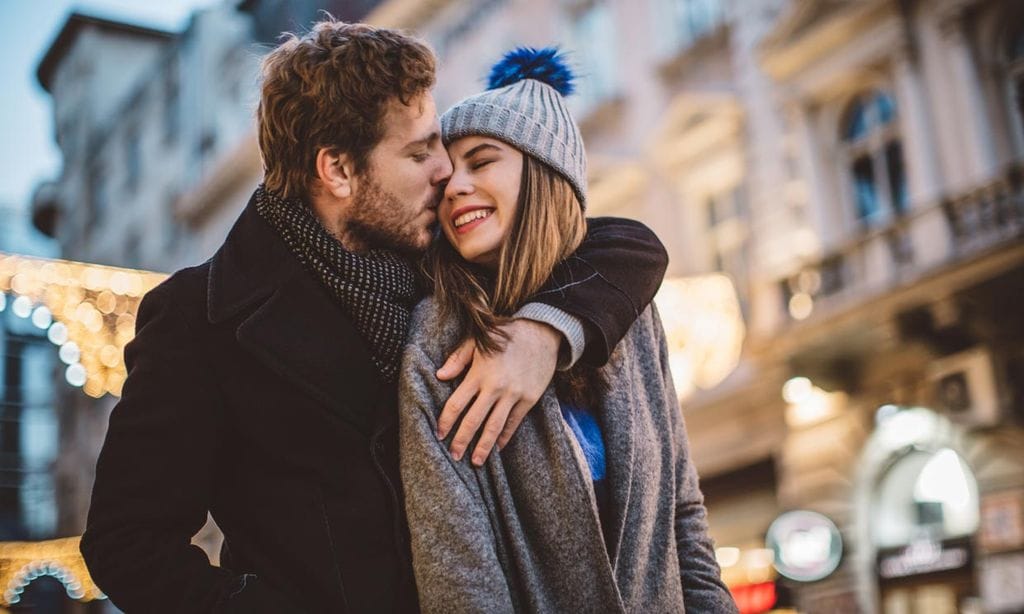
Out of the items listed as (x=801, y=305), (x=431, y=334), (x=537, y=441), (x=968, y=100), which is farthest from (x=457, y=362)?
(x=801, y=305)

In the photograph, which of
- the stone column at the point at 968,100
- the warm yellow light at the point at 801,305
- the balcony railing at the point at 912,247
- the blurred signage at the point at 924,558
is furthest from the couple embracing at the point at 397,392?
the warm yellow light at the point at 801,305

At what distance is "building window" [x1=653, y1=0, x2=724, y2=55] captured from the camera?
15414 mm

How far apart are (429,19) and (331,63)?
766 inches

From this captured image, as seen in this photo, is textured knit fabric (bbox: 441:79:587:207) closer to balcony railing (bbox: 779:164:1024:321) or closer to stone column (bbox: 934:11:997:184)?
balcony railing (bbox: 779:164:1024:321)

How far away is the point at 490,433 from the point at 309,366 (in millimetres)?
379

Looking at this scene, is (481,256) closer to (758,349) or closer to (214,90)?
(758,349)

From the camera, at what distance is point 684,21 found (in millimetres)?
15898

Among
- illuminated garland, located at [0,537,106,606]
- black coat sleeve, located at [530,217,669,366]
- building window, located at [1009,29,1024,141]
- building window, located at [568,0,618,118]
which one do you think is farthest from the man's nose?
building window, located at [568,0,618,118]

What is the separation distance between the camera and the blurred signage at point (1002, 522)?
10.8m

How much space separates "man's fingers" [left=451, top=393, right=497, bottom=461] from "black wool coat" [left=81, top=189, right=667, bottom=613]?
148 mm

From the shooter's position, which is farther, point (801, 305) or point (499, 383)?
point (801, 305)

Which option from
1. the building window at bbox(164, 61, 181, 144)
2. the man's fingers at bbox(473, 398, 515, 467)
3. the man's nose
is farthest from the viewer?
the building window at bbox(164, 61, 181, 144)

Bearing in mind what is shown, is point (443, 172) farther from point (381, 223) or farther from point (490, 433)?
point (490, 433)

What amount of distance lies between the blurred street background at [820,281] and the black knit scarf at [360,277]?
5.79m
